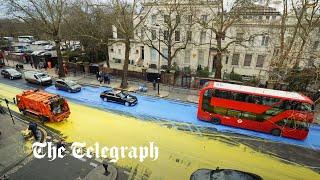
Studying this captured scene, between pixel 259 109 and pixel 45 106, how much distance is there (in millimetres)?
16179

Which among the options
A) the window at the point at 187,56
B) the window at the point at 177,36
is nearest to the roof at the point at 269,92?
the window at the point at 177,36

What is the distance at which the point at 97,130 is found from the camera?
1733cm

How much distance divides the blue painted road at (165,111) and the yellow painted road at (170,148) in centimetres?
153

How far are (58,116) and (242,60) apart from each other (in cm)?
2618

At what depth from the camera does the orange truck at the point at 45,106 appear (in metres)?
17.3

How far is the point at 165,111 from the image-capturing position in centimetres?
2114

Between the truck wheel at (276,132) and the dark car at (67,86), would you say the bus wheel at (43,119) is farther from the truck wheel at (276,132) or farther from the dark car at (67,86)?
the truck wheel at (276,132)

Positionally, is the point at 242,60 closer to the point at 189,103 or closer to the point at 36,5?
the point at 189,103

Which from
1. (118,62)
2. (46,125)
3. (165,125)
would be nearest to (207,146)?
(165,125)

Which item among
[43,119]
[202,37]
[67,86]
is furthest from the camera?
[202,37]

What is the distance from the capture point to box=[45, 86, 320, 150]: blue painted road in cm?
1730

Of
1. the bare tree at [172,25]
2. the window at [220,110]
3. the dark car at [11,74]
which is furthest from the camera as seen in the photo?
the dark car at [11,74]

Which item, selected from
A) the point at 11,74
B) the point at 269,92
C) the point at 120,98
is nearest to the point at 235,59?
the point at 269,92

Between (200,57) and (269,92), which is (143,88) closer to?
(200,57)
